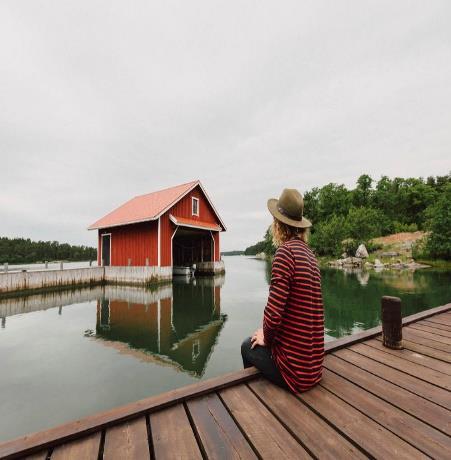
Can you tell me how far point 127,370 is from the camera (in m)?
5.18

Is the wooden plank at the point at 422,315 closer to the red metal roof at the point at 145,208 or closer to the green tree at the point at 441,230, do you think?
the red metal roof at the point at 145,208

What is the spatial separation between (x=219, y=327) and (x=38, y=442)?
662cm

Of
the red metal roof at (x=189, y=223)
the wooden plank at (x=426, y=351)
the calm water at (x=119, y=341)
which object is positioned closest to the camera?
the wooden plank at (x=426, y=351)

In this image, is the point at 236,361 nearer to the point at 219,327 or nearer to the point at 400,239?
the point at 219,327

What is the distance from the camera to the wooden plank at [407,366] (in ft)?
8.51

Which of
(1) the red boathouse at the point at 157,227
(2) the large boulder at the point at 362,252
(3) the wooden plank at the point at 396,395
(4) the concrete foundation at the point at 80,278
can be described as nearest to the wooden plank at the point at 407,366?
(3) the wooden plank at the point at 396,395

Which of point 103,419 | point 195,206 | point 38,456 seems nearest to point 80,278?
point 195,206

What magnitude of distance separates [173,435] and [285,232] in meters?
1.85

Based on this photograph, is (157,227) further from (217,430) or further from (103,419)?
(217,430)

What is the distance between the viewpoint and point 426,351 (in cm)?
338

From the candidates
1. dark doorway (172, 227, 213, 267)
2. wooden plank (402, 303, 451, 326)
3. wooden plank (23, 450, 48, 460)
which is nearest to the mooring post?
wooden plank (402, 303, 451, 326)

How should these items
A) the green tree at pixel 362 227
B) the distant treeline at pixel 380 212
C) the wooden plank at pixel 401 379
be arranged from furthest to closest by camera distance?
the green tree at pixel 362 227, the distant treeline at pixel 380 212, the wooden plank at pixel 401 379

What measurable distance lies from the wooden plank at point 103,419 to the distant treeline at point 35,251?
48172mm

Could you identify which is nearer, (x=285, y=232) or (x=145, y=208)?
(x=285, y=232)
